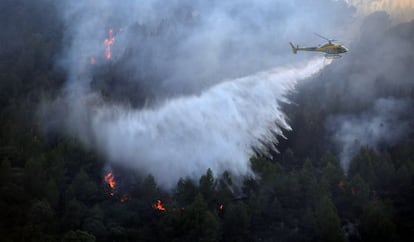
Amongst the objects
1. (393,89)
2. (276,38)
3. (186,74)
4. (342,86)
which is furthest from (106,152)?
(276,38)

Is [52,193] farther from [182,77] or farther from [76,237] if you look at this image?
[182,77]

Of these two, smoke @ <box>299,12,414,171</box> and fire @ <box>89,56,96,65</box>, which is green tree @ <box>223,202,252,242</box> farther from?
fire @ <box>89,56,96,65</box>

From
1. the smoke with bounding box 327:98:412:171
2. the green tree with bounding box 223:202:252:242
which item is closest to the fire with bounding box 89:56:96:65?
the smoke with bounding box 327:98:412:171

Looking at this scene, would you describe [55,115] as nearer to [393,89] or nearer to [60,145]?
[60,145]

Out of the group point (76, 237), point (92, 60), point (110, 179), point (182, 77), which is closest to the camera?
point (76, 237)

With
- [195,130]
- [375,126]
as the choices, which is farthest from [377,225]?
[375,126]

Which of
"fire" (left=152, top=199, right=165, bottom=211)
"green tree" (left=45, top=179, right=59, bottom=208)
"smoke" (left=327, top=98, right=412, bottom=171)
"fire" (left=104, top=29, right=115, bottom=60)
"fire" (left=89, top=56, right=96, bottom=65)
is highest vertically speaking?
"fire" (left=104, top=29, right=115, bottom=60)
